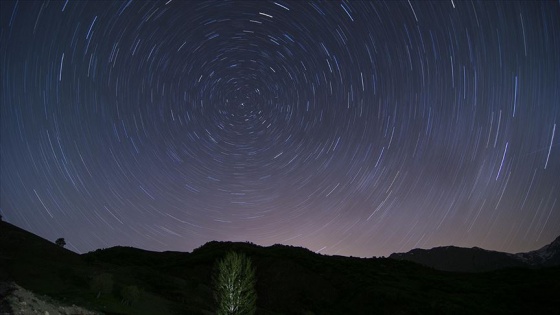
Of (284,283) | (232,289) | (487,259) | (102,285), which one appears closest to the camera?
(232,289)

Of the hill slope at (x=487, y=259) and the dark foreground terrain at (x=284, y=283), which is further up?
the hill slope at (x=487, y=259)

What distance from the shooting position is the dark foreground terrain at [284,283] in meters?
23.9

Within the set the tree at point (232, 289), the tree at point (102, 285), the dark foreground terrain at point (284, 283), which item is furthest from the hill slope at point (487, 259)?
the tree at point (102, 285)

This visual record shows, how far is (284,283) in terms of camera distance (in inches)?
1692

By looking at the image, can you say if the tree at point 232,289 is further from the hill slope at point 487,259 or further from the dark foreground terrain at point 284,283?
the hill slope at point 487,259

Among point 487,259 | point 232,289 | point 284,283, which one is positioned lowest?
point 232,289

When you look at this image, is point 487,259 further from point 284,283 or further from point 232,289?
point 232,289

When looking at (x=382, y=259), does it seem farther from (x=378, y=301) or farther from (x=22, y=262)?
(x=22, y=262)

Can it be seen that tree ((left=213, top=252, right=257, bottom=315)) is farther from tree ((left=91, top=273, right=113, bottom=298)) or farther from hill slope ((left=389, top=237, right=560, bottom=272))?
hill slope ((left=389, top=237, right=560, bottom=272))

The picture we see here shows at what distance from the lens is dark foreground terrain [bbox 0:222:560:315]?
23.9 metres

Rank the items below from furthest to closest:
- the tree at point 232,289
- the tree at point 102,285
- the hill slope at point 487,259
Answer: the hill slope at point 487,259 < the tree at point 102,285 < the tree at point 232,289

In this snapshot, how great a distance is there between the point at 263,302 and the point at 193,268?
12898mm

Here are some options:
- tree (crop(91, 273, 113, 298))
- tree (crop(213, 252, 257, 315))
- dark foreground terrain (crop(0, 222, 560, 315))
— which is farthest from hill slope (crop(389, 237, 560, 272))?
tree (crop(91, 273, 113, 298))

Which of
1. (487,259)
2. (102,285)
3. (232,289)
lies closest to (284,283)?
(232,289)
